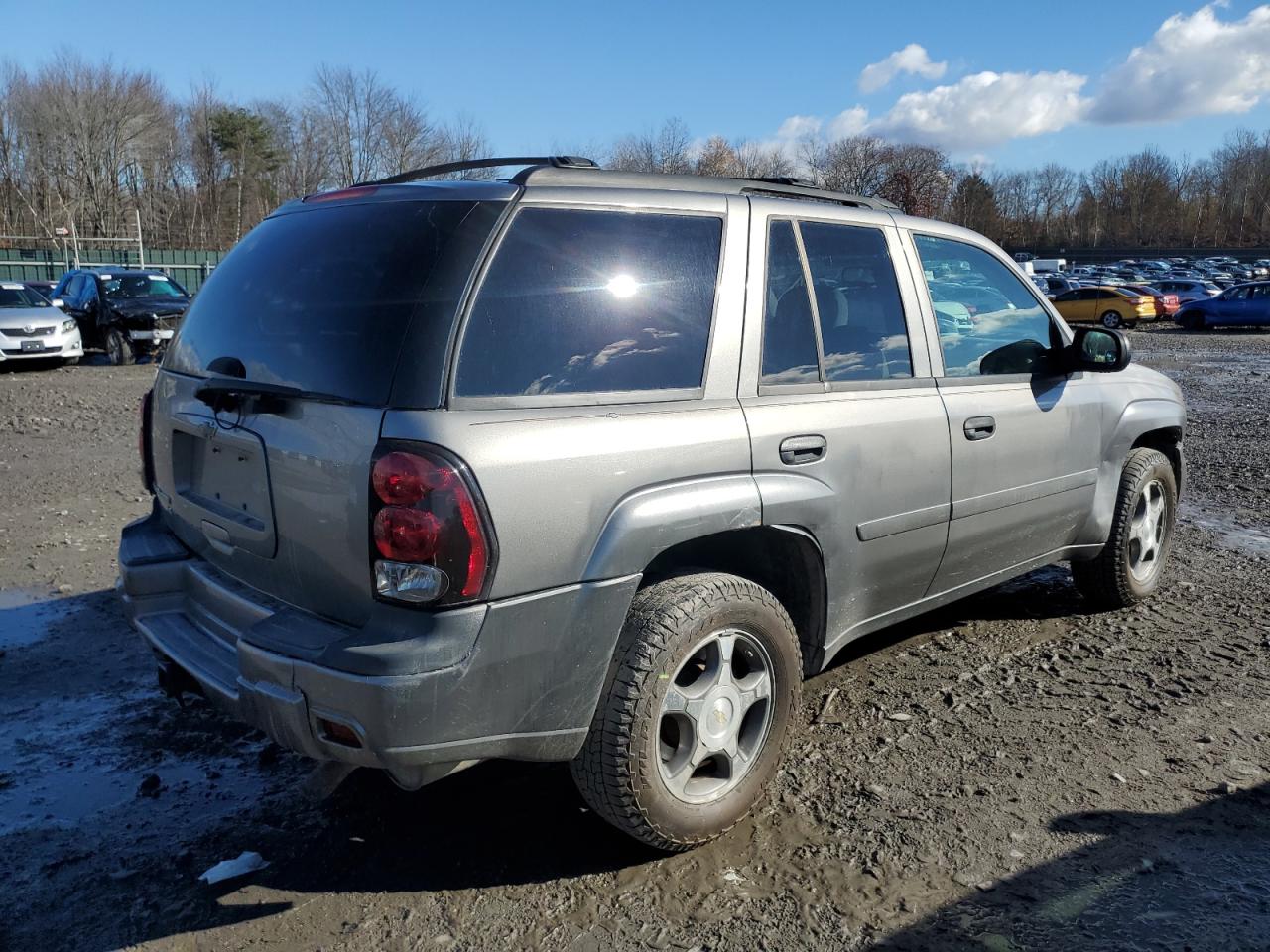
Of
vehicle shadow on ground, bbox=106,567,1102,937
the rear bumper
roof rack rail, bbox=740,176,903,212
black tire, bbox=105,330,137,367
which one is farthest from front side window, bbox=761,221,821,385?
black tire, bbox=105,330,137,367

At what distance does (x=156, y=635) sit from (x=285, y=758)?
79 cm

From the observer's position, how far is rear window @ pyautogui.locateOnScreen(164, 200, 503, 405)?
8.55 ft

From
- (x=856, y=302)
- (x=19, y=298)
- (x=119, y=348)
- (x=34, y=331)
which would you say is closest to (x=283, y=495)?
(x=856, y=302)

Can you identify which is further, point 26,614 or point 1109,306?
point 1109,306

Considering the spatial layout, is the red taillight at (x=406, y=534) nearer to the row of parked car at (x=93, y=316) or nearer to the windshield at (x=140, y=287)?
the row of parked car at (x=93, y=316)

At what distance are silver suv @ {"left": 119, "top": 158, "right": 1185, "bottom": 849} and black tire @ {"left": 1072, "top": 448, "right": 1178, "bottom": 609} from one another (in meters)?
1.40

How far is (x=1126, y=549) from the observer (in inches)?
199

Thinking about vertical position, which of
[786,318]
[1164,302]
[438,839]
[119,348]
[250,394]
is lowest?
[438,839]

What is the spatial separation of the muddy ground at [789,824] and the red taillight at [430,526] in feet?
3.29

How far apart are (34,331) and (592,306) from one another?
56.3 feet

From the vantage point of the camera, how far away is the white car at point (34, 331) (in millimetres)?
16547

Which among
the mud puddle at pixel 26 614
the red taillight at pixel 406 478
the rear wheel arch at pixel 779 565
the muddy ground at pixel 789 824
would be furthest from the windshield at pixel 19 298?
the red taillight at pixel 406 478

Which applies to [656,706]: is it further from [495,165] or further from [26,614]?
[26,614]

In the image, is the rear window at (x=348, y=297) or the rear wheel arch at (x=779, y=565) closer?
the rear window at (x=348, y=297)
